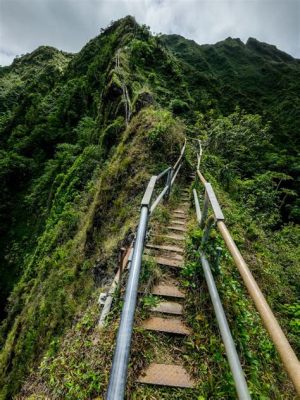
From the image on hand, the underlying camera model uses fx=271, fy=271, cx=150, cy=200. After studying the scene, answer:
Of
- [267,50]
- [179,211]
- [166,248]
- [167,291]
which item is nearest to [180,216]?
[179,211]

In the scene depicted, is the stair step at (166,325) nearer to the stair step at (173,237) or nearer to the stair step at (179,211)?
the stair step at (173,237)

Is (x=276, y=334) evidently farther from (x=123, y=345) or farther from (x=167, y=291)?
(x=167, y=291)

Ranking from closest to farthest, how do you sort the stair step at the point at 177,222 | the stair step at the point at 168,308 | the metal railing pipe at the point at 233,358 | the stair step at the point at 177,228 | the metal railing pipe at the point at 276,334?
the metal railing pipe at the point at 276,334 → the metal railing pipe at the point at 233,358 → the stair step at the point at 168,308 → the stair step at the point at 177,228 → the stair step at the point at 177,222

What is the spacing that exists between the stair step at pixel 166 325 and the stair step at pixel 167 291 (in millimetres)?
352

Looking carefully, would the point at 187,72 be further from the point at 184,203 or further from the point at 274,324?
the point at 274,324

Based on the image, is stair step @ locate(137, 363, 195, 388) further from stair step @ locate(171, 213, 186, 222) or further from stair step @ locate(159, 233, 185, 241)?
stair step @ locate(171, 213, 186, 222)

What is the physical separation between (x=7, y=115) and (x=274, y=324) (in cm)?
4867

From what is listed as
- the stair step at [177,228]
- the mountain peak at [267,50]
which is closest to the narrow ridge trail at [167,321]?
the stair step at [177,228]

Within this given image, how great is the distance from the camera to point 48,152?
28141mm

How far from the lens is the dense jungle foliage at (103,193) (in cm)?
375

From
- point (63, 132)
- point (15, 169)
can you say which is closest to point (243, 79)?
point (63, 132)

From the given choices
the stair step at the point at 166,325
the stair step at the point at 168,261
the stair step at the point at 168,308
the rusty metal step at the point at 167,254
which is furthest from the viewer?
the rusty metal step at the point at 167,254

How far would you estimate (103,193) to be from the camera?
8.40m

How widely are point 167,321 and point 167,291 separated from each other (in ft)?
1.52
